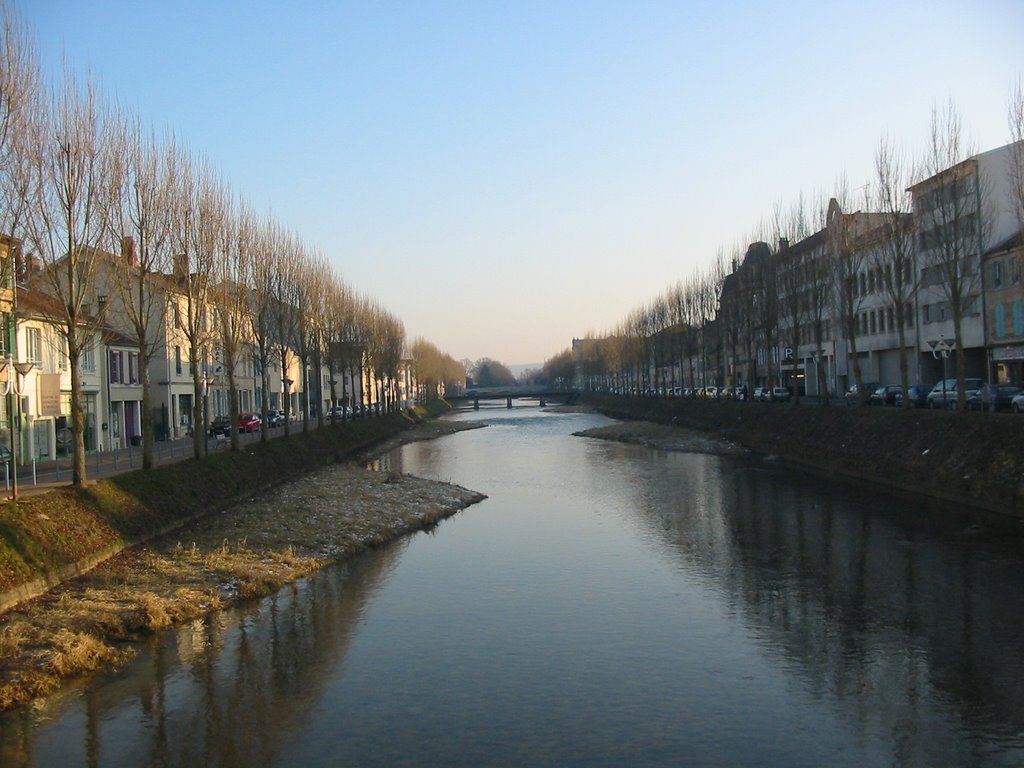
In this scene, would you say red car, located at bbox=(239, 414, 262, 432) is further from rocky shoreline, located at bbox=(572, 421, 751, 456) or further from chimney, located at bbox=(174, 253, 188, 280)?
chimney, located at bbox=(174, 253, 188, 280)

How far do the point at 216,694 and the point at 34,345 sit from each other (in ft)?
97.3

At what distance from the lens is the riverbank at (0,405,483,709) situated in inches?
567

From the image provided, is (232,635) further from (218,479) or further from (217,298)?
(217,298)

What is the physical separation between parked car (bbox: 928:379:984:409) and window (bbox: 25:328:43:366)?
37.3 meters

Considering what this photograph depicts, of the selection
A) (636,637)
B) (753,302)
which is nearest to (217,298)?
(636,637)

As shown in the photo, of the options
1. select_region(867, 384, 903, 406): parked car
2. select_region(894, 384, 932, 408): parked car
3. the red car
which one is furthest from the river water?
the red car

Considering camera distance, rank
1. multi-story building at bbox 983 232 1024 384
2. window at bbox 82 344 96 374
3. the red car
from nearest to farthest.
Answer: window at bbox 82 344 96 374
multi-story building at bbox 983 232 1024 384
the red car

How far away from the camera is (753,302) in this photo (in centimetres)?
6538

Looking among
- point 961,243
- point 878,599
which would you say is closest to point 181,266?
point 878,599

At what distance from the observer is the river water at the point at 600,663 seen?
37.1 feet

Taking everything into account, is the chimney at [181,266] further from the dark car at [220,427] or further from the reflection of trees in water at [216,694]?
the dark car at [220,427]

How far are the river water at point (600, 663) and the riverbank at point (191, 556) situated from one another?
2.09 ft

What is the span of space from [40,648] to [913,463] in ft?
96.2

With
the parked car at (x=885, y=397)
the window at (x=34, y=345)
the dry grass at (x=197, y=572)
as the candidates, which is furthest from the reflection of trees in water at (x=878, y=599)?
the window at (x=34, y=345)
